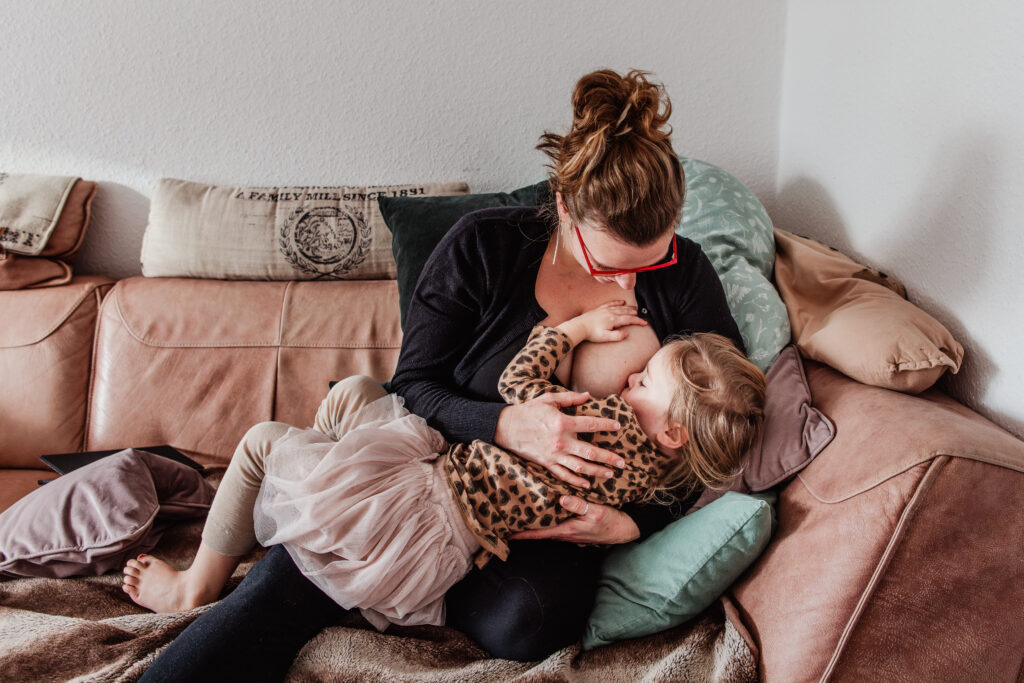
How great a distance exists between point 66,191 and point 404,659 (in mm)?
1703

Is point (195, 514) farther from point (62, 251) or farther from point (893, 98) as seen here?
point (893, 98)

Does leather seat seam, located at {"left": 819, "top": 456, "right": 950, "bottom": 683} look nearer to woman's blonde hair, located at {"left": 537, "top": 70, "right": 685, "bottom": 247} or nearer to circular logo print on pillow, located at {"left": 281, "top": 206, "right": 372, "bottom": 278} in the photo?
woman's blonde hair, located at {"left": 537, "top": 70, "right": 685, "bottom": 247}

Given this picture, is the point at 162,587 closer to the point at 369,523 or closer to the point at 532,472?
the point at 369,523

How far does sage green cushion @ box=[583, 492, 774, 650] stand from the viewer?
3.91 feet

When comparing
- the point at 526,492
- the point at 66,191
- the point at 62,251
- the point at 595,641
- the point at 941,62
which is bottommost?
the point at 595,641

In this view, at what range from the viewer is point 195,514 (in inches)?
62.9

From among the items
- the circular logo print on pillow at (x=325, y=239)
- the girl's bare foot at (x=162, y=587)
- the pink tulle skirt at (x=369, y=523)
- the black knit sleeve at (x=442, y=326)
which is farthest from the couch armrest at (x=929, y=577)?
the circular logo print on pillow at (x=325, y=239)

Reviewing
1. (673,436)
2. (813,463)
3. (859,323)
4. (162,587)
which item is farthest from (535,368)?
(162,587)

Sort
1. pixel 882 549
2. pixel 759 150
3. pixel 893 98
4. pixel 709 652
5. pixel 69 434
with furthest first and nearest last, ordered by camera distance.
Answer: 1. pixel 759 150
2. pixel 69 434
3. pixel 893 98
4. pixel 709 652
5. pixel 882 549

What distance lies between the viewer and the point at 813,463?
126 cm

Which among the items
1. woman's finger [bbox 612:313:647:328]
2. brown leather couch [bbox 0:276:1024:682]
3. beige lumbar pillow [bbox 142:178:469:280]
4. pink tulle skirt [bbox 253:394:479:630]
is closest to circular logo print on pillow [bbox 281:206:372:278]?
beige lumbar pillow [bbox 142:178:469:280]

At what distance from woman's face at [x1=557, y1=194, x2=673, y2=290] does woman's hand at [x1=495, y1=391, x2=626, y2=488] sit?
0.26 m

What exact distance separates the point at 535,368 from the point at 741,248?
2.31 feet

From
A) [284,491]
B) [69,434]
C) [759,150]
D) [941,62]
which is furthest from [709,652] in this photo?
[69,434]
